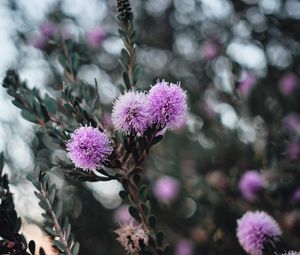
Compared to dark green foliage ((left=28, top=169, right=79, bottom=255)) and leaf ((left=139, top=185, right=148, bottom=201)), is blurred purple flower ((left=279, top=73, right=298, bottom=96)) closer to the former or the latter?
leaf ((left=139, top=185, right=148, bottom=201))

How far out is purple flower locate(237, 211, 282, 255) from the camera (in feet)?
4.87

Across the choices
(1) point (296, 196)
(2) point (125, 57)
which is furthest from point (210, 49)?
(2) point (125, 57)

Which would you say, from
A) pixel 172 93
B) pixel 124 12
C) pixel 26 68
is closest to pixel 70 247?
pixel 172 93

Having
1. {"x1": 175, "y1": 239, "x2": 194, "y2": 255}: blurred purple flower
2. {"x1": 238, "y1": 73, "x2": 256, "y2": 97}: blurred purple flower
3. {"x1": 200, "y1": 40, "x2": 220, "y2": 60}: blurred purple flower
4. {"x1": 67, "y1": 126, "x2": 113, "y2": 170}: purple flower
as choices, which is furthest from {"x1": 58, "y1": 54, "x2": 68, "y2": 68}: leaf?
{"x1": 200, "y1": 40, "x2": 220, "y2": 60}: blurred purple flower

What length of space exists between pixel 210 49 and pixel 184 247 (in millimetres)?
2123

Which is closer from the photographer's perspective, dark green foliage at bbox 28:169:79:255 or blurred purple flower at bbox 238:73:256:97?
dark green foliage at bbox 28:169:79:255

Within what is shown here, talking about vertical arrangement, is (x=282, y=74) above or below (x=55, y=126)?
below

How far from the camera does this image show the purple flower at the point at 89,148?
4.00 ft

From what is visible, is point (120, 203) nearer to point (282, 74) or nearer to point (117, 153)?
point (282, 74)

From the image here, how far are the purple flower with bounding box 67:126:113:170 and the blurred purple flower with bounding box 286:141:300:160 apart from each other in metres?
1.98

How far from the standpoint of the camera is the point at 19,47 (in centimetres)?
309

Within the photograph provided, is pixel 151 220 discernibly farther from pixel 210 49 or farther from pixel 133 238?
pixel 210 49

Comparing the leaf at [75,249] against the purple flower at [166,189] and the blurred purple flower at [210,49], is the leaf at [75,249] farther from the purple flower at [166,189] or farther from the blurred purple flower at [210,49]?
the blurred purple flower at [210,49]

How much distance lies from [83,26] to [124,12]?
279cm
